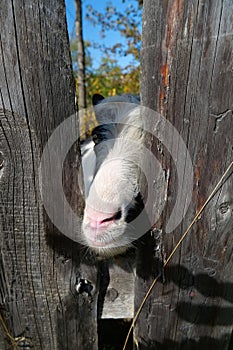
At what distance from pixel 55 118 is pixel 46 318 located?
4.04ft

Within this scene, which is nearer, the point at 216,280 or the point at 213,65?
the point at 213,65

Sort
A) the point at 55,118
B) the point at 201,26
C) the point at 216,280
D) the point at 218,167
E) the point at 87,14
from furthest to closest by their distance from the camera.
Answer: the point at 87,14 < the point at 216,280 < the point at 218,167 < the point at 55,118 < the point at 201,26

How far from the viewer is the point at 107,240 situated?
1.71 m

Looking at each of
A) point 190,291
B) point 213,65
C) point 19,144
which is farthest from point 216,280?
point 19,144

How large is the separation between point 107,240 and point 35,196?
0.45 m

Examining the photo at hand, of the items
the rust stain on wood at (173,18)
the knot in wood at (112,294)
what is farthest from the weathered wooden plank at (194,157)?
the knot in wood at (112,294)

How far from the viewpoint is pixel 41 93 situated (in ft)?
4.50

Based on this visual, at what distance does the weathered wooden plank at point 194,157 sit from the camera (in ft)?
4.21

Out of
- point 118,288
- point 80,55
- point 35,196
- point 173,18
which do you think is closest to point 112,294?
point 118,288

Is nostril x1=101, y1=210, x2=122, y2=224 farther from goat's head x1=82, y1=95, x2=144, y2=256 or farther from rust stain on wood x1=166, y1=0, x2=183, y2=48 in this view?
rust stain on wood x1=166, y1=0, x2=183, y2=48

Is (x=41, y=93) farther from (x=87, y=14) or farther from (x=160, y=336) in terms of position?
(x=87, y=14)

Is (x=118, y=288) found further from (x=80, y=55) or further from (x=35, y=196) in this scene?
(x=80, y=55)

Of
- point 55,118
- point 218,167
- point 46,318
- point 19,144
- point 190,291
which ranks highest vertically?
point 55,118

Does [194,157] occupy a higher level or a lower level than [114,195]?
higher
